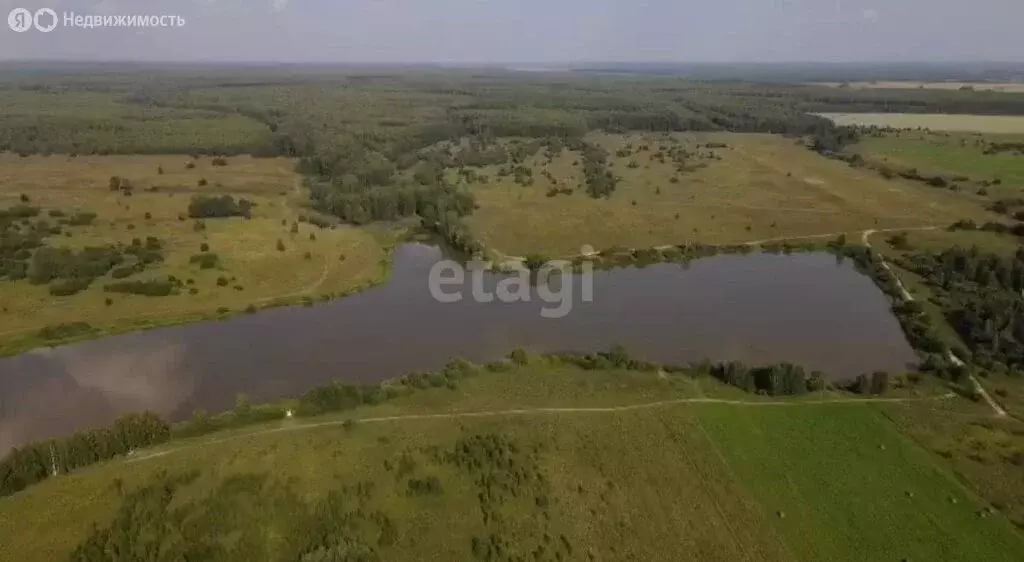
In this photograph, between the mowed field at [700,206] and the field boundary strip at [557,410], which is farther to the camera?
the mowed field at [700,206]

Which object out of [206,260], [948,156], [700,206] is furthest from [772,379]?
[948,156]

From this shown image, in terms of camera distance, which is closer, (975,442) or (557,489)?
(557,489)

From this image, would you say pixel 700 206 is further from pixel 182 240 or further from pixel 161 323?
pixel 161 323

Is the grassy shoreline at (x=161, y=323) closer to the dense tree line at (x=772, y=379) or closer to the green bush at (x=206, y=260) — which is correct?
the green bush at (x=206, y=260)

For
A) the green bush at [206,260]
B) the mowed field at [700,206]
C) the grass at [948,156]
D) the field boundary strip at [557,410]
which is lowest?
the field boundary strip at [557,410]

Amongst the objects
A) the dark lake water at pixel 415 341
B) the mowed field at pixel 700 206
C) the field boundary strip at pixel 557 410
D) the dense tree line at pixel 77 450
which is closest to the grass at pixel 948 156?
the mowed field at pixel 700 206

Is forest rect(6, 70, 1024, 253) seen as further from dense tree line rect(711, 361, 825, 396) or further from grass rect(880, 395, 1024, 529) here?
grass rect(880, 395, 1024, 529)
